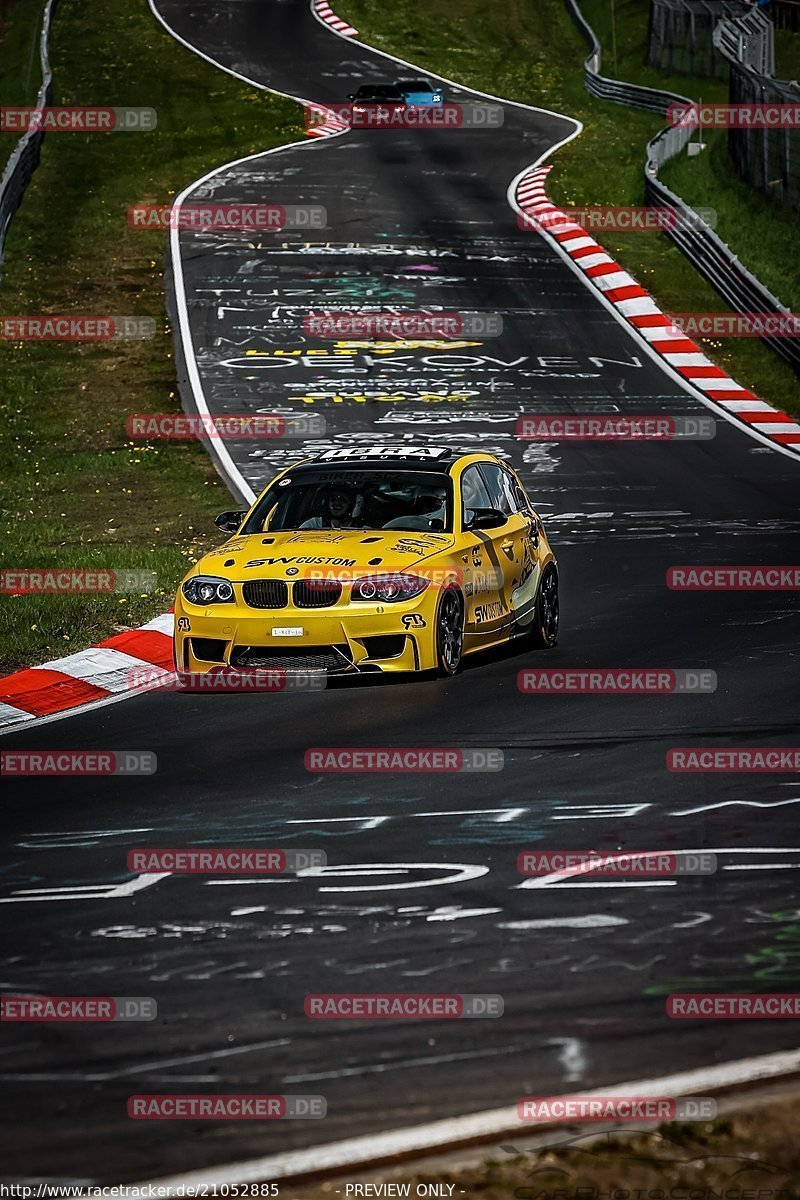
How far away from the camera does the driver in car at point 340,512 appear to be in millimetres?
12789

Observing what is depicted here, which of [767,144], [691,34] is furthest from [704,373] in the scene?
[691,34]

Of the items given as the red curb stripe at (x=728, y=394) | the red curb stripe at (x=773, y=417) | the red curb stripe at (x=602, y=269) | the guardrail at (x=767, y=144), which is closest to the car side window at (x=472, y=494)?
the red curb stripe at (x=773, y=417)

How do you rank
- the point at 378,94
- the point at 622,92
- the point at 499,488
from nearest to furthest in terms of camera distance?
the point at 499,488 → the point at 378,94 → the point at 622,92

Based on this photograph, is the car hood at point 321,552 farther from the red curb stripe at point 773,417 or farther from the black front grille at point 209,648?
the red curb stripe at point 773,417

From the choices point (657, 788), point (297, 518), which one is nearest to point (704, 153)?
point (297, 518)

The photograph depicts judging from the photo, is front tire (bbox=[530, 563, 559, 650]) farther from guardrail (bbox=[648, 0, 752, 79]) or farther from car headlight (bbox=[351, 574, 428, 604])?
guardrail (bbox=[648, 0, 752, 79])

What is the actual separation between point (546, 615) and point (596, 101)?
127 feet

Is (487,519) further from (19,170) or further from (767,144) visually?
(19,170)

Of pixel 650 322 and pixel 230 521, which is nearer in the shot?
pixel 230 521

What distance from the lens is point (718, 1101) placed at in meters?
5.18

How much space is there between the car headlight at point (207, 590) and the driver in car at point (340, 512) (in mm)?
1139

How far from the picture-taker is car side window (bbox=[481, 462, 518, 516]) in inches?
536

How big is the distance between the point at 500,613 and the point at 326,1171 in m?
8.02

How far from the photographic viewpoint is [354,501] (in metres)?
12.9
